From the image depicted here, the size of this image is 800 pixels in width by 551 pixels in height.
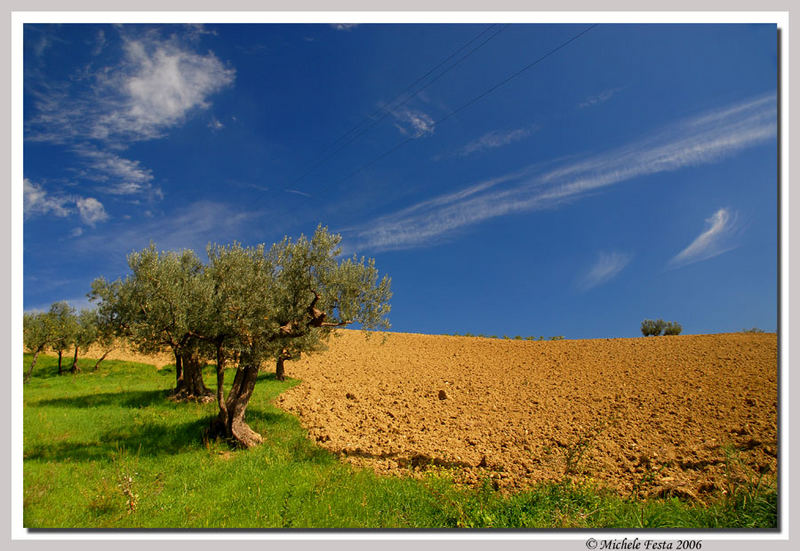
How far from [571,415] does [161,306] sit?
17922 mm

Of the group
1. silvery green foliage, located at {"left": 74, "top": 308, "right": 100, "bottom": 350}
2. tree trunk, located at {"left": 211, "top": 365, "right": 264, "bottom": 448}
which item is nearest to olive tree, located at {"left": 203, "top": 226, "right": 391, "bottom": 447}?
tree trunk, located at {"left": 211, "top": 365, "right": 264, "bottom": 448}

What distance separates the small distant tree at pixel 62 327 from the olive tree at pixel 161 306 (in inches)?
556

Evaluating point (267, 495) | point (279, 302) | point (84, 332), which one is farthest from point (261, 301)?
point (84, 332)

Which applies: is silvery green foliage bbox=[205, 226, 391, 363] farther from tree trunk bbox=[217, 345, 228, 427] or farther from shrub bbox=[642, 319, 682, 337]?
shrub bbox=[642, 319, 682, 337]

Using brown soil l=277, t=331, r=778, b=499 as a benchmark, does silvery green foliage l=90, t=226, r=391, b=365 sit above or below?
above

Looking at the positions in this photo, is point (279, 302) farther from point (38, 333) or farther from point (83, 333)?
point (38, 333)

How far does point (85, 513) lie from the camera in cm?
805

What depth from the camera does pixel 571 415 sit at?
15930mm

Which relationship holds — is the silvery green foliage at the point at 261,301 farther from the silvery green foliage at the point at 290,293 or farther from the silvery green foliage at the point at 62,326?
the silvery green foliage at the point at 62,326

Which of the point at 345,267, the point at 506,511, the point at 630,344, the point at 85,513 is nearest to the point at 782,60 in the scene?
the point at 506,511

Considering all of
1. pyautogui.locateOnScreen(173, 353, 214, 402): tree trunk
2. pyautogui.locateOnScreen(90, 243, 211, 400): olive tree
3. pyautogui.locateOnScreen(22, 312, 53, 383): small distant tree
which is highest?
pyautogui.locateOnScreen(90, 243, 211, 400): olive tree

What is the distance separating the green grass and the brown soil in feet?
3.91

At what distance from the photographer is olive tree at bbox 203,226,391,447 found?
1347 cm

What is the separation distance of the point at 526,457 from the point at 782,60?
525 inches
